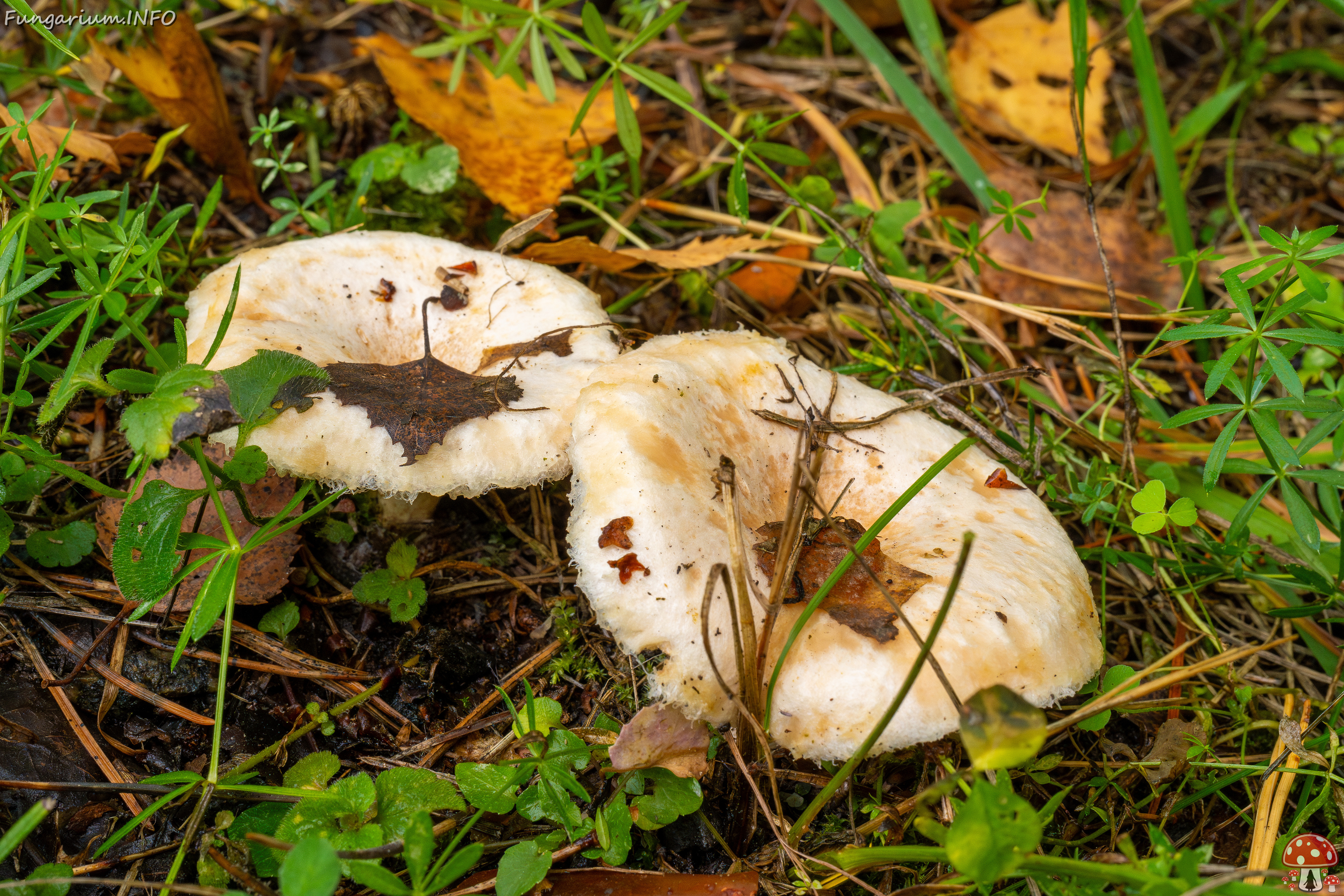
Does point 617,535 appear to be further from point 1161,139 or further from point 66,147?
point 1161,139

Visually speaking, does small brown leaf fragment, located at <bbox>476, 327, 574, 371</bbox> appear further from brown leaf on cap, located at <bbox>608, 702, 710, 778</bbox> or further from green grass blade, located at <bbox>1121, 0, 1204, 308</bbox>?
green grass blade, located at <bbox>1121, 0, 1204, 308</bbox>

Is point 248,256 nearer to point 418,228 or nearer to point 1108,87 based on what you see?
point 418,228

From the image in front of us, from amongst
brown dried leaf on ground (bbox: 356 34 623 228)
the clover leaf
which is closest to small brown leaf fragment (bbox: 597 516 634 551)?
the clover leaf

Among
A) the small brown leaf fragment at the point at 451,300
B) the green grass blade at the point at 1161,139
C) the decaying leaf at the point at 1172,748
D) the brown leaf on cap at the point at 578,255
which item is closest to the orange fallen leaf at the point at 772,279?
the brown leaf on cap at the point at 578,255

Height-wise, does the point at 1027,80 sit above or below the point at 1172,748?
above

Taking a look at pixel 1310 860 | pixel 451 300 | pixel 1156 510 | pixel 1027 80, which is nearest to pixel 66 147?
pixel 451 300

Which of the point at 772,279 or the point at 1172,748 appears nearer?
the point at 1172,748

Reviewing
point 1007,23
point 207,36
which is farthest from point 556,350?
point 1007,23
